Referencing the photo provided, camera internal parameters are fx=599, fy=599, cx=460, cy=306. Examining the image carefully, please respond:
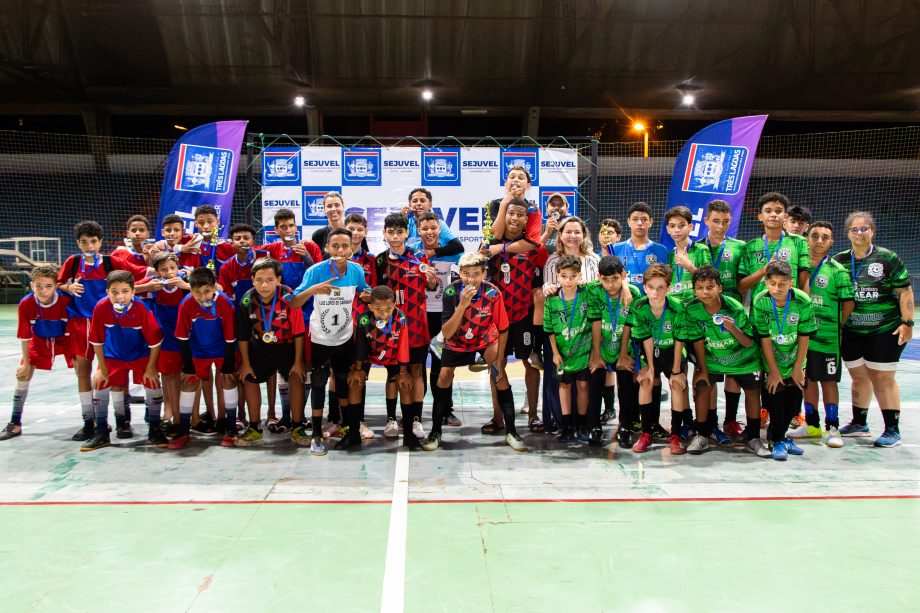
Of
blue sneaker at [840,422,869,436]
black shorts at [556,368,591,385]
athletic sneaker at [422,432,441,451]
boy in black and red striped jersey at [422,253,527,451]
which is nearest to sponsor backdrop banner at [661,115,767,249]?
blue sneaker at [840,422,869,436]

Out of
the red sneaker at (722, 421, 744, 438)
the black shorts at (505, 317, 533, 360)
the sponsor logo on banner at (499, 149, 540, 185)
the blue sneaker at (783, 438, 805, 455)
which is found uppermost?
the sponsor logo on banner at (499, 149, 540, 185)

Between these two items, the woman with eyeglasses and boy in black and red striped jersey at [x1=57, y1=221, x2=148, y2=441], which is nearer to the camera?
the woman with eyeglasses

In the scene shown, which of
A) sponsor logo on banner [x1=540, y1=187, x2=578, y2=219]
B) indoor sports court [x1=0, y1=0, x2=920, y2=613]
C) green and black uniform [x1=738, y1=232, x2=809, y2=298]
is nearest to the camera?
indoor sports court [x1=0, y1=0, x2=920, y2=613]

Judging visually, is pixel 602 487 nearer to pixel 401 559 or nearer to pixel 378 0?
pixel 401 559

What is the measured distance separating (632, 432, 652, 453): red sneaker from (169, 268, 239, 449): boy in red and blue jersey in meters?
3.03

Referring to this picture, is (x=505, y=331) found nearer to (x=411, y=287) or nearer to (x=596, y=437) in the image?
(x=411, y=287)

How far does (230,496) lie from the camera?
347 cm

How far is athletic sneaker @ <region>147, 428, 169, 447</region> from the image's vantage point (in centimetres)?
452

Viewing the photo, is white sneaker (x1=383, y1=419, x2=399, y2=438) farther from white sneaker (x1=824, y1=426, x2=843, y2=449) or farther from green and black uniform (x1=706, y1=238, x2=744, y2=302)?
white sneaker (x1=824, y1=426, x2=843, y2=449)

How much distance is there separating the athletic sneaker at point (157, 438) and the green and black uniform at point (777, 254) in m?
4.63

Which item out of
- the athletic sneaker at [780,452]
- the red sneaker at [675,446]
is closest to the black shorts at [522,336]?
the red sneaker at [675,446]

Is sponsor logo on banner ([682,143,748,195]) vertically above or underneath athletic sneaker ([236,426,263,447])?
above

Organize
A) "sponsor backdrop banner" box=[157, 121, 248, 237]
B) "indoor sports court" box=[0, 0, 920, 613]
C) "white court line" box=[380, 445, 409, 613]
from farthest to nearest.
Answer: "sponsor backdrop banner" box=[157, 121, 248, 237] → "indoor sports court" box=[0, 0, 920, 613] → "white court line" box=[380, 445, 409, 613]

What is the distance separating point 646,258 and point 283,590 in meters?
3.90
